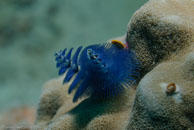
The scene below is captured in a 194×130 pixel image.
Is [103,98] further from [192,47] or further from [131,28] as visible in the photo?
[192,47]

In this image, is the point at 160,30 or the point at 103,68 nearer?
the point at 103,68

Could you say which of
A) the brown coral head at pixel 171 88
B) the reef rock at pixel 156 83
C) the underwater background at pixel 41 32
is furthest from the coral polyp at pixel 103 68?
the underwater background at pixel 41 32

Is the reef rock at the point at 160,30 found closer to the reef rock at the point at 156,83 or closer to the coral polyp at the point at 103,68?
the reef rock at the point at 156,83

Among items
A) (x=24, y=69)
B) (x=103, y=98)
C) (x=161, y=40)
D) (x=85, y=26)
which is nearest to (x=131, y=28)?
(x=161, y=40)

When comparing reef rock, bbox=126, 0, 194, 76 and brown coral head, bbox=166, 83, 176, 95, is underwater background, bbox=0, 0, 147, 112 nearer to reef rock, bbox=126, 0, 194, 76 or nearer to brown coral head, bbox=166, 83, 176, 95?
reef rock, bbox=126, 0, 194, 76

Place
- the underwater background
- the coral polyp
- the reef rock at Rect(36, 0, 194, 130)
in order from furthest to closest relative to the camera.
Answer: the underwater background, the coral polyp, the reef rock at Rect(36, 0, 194, 130)

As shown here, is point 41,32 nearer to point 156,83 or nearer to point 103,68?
point 103,68

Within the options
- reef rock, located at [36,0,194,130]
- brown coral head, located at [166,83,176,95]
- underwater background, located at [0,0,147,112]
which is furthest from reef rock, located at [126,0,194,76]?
underwater background, located at [0,0,147,112]

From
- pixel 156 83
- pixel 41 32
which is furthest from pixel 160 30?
pixel 41 32
